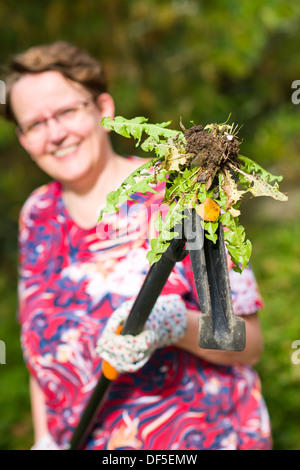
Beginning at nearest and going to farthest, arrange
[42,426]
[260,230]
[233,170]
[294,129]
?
[233,170] → [42,426] → [260,230] → [294,129]

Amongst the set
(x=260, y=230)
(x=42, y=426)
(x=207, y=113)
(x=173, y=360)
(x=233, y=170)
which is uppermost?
(x=207, y=113)

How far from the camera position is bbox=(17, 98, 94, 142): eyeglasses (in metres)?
1.90

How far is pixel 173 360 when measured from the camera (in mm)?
1817

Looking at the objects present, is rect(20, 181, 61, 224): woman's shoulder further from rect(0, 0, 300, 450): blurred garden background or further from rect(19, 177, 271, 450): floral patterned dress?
rect(0, 0, 300, 450): blurred garden background

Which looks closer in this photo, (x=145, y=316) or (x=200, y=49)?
(x=145, y=316)

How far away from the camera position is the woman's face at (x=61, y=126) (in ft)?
6.21

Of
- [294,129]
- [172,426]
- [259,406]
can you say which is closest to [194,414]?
[172,426]

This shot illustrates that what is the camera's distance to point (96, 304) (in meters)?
1.84

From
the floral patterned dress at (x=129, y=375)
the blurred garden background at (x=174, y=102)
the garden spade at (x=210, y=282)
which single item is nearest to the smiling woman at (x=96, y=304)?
the floral patterned dress at (x=129, y=375)

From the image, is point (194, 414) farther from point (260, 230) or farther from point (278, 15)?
point (260, 230)

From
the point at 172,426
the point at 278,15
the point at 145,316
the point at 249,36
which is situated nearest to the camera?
the point at 145,316

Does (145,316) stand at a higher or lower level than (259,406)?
higher

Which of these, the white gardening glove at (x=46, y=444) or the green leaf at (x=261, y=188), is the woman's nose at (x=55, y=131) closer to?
the green leaf at (x=261, y=188)

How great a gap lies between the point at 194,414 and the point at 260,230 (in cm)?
377
